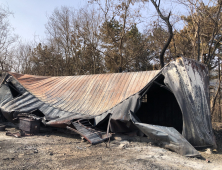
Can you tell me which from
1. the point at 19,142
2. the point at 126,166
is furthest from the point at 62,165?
the point at 19,142

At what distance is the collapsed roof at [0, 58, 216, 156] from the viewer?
5.60 meters

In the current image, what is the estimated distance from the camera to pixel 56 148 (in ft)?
18.6

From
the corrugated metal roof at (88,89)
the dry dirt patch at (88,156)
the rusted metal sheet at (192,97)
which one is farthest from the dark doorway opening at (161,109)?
the dry dirt patch at (88,156)

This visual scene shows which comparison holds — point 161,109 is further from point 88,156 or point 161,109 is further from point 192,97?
point 88,156

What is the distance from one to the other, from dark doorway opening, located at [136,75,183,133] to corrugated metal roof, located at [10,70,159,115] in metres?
1.30

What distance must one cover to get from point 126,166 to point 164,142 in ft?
6.12

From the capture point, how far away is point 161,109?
953 centimetres

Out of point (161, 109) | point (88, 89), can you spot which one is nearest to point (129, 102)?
point (88, 89)

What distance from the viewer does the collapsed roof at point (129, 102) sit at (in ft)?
18.4

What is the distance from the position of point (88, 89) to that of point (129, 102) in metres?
3.06

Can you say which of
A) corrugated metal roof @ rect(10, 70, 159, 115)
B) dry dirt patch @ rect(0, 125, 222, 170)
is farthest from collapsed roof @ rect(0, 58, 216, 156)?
dry dirt patch @ rect(0, 125, 222, 170)

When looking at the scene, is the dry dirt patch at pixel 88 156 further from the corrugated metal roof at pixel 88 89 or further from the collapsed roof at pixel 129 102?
the corrugated metal roof at pixel 88 89

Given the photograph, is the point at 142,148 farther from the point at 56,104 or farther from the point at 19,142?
the point at 56,104

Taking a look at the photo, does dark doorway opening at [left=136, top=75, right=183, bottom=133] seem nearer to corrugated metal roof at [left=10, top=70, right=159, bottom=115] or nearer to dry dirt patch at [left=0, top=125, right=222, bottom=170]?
corrugated metal roof at [left=10, top=70, right=159, bottom=115]
